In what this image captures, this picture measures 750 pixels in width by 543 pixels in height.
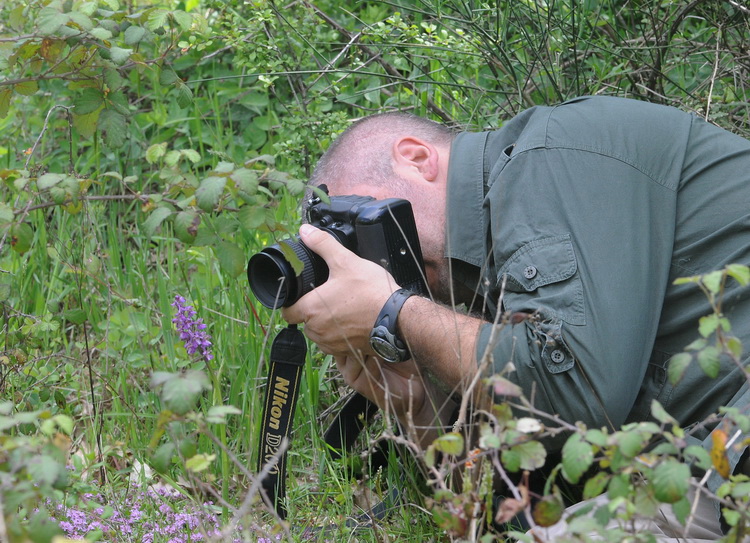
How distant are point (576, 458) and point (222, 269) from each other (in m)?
1.82

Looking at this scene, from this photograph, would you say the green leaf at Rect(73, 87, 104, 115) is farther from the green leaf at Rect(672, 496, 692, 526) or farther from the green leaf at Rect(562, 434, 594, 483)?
the green leaf at Rect(672, 496, 692, 526)

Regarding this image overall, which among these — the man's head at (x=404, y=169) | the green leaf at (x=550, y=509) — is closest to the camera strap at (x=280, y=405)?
the man's head at (x=404, y=169)

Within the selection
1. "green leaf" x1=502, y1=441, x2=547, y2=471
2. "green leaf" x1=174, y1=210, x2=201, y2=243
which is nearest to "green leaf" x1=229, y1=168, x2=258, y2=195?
"green leaf" x1=174, y1=210, x2=201, y2=243

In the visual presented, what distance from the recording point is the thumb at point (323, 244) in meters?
1.86

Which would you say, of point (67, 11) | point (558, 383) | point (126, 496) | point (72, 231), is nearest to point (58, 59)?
point (67, 11)

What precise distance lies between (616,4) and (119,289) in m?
1.84

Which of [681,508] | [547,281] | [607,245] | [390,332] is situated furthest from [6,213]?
[681,508]

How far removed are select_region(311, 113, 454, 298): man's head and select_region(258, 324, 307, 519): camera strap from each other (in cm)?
36

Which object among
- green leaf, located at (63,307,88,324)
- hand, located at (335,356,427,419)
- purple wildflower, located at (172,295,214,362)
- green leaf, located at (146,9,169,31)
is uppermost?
green leaf, located at (146,9,169,31)

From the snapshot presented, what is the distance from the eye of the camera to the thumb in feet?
6.10

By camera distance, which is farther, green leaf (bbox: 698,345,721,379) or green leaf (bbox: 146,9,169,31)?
green leaf (bbox: 146,9,169,31)

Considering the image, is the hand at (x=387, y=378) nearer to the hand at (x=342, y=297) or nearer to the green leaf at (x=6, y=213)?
the hand at (x=342, y=297)

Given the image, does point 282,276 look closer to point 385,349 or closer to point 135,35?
point 385,349

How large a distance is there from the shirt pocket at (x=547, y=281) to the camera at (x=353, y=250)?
0.69 feet
